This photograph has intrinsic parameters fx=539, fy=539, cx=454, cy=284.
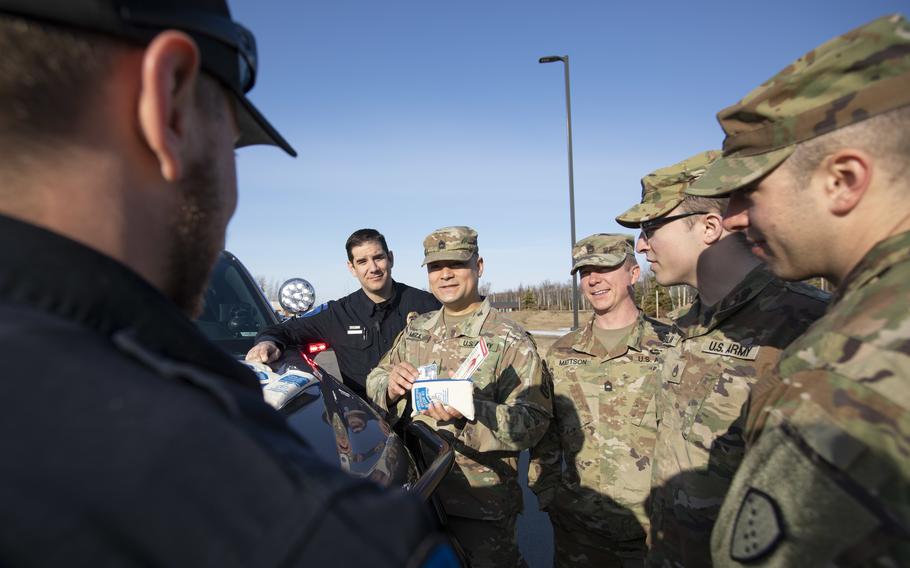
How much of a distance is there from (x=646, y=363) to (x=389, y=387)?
5.01ft

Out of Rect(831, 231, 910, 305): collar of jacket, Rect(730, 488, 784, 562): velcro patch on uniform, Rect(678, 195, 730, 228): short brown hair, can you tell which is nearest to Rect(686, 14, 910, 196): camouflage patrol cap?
Rect(831, 231, 910, 305): collar of jacket

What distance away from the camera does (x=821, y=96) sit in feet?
3.76

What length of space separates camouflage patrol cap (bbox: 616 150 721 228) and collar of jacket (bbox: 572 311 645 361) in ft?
2.92

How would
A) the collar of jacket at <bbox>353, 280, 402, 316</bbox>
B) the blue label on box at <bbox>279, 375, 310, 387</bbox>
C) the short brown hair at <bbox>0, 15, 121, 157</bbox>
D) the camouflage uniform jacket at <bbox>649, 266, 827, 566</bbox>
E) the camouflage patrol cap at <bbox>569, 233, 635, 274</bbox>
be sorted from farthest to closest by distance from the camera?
the collar of jacket at <bbox>353, 280, 402, 316</bbox>, the camouflage patrol cap at <bbox>569, 233, 635, 274</bbox>, the blue label on box at <bbox>279, 375, 310, 387</bbox>, the camouflage uniform jacket at <bbox>649, 266, 827, 566</bbox>, the short brown hair at <bbox>0, 15, 121, 157</bbox>

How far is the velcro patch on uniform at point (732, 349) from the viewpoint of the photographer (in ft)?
6.63

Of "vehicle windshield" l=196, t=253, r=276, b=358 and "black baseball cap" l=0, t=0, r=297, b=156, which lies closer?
"black baseball cap" l=0, t=0, r=297, b=156

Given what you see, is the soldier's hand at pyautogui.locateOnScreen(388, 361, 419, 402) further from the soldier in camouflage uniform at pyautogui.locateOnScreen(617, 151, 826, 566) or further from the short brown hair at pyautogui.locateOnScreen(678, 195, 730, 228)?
the short brown hair at pyautogui.locateOnScreen(678, 195, 730, 228)

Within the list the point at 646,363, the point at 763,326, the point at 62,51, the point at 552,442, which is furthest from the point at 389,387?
the point at 62,51

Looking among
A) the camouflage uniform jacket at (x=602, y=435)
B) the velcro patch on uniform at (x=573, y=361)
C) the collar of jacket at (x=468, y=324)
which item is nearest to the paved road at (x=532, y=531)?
the camouflage uniform jacket at (x=602, y=435)

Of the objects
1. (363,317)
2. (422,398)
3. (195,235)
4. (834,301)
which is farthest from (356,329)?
(195,235)

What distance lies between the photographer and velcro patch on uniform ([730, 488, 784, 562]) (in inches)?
37.2

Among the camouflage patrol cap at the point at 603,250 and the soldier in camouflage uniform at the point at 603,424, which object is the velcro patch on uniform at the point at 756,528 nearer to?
the soldier in camouflage uniform at the point at 603,424

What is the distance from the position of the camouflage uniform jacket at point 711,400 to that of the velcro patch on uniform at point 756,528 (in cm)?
103

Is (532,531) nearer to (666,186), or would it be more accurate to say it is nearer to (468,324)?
(468,324)
